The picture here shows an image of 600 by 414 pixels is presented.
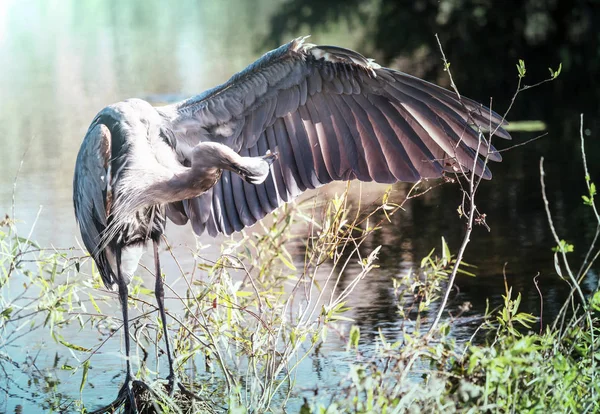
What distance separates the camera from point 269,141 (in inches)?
200

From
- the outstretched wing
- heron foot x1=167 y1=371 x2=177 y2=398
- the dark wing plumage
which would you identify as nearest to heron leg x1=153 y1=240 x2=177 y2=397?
heron foot x1=167 y1=371 x2=177 y2=398

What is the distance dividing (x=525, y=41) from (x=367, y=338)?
1467 cm

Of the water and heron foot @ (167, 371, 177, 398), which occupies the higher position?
the water

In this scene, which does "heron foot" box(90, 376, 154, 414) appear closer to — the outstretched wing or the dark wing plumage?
the dark wing plumage

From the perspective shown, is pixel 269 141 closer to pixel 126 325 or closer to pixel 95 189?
pixel 95 189

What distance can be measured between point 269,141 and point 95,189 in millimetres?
953

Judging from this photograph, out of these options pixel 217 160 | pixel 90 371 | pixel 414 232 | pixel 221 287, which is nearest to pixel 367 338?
pixel 221 287

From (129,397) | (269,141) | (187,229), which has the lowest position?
(129,397)

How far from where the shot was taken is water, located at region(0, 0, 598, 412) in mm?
6250

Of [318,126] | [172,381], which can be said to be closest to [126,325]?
[172,381]

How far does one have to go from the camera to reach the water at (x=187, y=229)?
246 inches

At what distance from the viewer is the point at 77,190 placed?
4941 millimetres

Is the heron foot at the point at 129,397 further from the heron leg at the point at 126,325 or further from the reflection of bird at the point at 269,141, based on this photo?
the reflection of bird at the point at 269,141

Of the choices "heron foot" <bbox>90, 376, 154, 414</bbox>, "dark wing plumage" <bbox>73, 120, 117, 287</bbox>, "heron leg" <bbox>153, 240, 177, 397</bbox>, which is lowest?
"heron foot" <bbox>90, 376, 154, 414</bbox>
